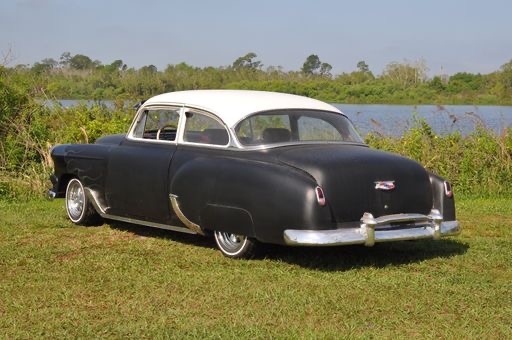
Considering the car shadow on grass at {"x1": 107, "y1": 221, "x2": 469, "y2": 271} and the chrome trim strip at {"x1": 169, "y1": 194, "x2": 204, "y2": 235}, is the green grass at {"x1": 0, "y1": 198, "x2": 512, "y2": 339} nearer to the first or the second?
the car shadow on grass at {"x1": 107, "y1": 221, "x2": 469, "y2": 271}

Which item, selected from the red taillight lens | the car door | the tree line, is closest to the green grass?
the car door

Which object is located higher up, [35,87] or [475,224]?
[35,87]

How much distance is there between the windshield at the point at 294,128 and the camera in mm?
7340

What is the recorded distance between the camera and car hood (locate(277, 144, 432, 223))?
259 inches

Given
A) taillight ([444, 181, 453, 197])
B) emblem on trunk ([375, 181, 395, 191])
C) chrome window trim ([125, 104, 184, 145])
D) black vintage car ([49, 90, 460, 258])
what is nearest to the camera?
black vintage car ([49, 90, 460, 258])

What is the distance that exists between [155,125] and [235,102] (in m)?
1.20

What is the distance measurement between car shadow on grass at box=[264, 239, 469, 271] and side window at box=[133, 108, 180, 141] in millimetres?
1795

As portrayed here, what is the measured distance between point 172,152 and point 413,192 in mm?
2304

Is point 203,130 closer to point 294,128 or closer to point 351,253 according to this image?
point 294,128

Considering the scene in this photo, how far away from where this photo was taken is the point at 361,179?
6.68 m

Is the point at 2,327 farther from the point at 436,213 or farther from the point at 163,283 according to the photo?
the point at 436,213

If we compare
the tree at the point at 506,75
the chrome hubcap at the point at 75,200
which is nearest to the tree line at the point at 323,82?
the tree at the point at 506,75

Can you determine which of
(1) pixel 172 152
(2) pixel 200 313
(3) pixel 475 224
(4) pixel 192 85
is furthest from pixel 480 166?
(4) pixel 192 85

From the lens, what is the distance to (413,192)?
23.0 ft
